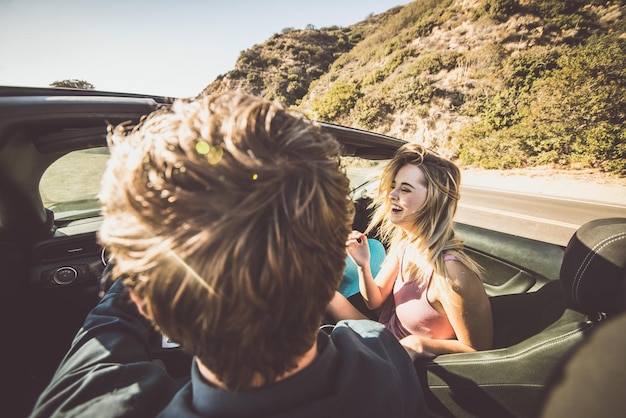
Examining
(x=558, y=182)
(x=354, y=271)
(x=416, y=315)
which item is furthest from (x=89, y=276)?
(x=558, y=182)

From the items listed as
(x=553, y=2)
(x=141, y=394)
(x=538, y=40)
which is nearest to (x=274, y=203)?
(x=141, y=394)

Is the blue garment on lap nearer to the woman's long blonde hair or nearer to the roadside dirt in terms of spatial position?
the woman's long blonde hair

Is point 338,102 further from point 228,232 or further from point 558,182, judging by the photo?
point 228,232

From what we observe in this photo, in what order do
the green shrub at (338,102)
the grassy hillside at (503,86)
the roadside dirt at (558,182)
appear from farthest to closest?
1. the green shrub at (338,102)
2. the grassy hillside at (503,86)
3. the roadside dirt at (558,182)

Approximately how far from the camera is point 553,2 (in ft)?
59.8

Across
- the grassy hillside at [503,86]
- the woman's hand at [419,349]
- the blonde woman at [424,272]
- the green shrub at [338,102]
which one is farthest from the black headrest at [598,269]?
the green shrub at [338,102]

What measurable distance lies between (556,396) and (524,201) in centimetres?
1113

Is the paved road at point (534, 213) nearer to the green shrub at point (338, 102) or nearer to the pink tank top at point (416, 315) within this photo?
the pink tank top at point (416, 315)

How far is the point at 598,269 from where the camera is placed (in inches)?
46.3

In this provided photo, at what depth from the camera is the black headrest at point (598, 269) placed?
1.12m

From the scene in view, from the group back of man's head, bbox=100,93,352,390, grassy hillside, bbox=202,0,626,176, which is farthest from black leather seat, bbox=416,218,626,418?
grassy hillside, bbox=202,0,626,176

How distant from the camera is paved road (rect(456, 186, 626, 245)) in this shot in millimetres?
6391

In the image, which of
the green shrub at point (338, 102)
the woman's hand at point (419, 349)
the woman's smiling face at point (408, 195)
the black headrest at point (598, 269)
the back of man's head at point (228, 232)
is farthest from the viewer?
the green shrub at point (338, 102)

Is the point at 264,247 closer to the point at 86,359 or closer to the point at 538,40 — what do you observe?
the point at 86,359
